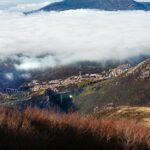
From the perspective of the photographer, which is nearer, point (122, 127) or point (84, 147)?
point (84, 147)

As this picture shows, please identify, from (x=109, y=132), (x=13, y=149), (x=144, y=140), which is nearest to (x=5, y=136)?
(x=13, y=149)

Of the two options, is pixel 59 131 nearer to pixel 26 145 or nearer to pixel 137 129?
pixel 26 145

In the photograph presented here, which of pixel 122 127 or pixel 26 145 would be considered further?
pixel 122 127

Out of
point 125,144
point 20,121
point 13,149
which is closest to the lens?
point 13,149

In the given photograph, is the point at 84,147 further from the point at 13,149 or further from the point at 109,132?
the point at 13,149

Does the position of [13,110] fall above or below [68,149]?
above

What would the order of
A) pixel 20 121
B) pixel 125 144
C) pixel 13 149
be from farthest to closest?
pixel 125 144 < pixel 20 121 < pixel 13 149

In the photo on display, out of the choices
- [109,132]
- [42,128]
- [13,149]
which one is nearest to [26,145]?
[13,149]
